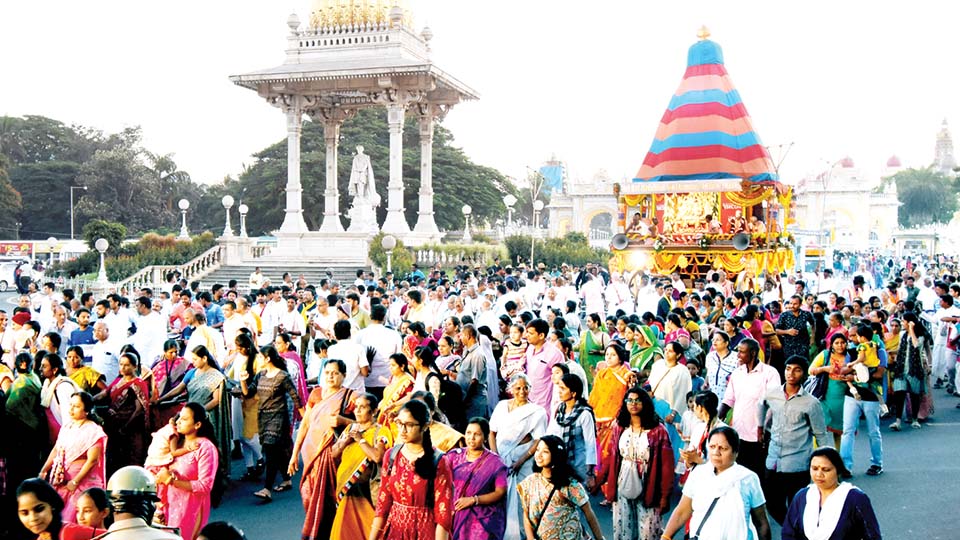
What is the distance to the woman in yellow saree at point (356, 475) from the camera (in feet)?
17.5

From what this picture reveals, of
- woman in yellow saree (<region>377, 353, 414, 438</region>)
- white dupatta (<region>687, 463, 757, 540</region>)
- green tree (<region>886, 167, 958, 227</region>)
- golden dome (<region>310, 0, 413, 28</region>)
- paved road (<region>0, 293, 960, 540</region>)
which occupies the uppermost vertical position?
golden dome (<region>310, 0, 413, 28</region>)

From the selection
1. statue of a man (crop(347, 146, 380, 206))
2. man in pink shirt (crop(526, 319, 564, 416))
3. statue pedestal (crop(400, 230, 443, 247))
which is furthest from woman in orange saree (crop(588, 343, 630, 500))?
statue of a man (crop(347, 146, 380, 206))

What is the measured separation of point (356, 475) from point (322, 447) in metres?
0.38

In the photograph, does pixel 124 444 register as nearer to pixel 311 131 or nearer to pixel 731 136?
pixel 731 136

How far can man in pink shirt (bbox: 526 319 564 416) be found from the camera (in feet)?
24.4

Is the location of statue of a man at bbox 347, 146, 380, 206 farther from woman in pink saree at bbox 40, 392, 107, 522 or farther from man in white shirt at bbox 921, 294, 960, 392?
woman in pink saree at bbox 40, 392, 107, 522

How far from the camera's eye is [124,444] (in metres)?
6.96

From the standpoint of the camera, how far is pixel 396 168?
93.1ft

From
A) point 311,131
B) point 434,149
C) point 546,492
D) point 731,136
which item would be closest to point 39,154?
point 311,131

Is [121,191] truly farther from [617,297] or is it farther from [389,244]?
[617,297]

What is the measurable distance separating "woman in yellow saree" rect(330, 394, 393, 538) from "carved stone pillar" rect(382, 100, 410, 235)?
22.9m

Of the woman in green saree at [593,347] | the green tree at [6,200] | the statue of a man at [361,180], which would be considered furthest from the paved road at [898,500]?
the green tree at [6,200]

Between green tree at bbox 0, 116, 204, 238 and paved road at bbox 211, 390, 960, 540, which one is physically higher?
green tree at bbox 0, 116, 204, 238

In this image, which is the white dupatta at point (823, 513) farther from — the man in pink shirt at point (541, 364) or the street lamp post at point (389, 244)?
the street lamp post at point (389, 244)
